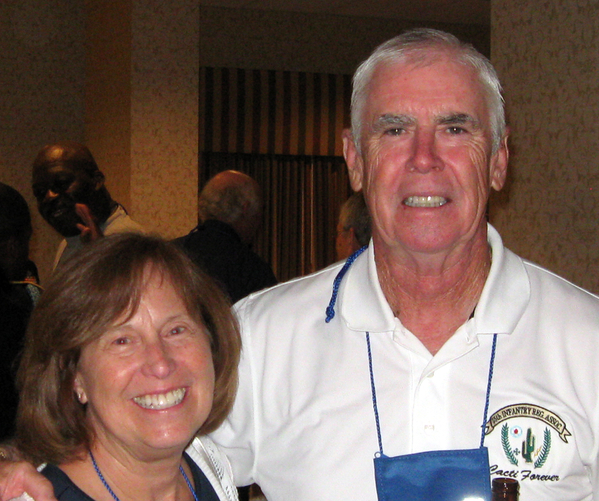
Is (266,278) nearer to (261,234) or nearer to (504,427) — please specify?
(504,427)

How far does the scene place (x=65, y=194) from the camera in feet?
10.3

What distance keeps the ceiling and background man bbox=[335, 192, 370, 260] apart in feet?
11.5

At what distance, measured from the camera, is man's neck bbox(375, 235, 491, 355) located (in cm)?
158

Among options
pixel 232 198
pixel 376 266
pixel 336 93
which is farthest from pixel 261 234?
pixel 376 266

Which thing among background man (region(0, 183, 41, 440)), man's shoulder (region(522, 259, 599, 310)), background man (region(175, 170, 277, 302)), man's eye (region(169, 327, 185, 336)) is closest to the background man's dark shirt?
background man (region(175, 170, 277, 302))

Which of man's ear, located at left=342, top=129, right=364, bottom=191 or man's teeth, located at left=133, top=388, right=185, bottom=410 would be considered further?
man's ear, located at left=342, top=129, right=364, bottom=191

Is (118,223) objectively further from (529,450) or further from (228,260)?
(529,450)

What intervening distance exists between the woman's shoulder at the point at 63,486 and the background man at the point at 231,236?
145cm

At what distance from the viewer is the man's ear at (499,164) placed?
168 centimetres

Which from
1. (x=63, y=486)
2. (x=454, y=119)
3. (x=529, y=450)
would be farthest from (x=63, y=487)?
(x=454, y=119)

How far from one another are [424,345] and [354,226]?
1914 mm

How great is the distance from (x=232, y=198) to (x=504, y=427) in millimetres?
2286

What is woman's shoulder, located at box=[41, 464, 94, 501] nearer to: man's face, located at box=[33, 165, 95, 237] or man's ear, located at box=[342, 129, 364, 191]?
man's ear, located at box=[342, 129, 364, 191]

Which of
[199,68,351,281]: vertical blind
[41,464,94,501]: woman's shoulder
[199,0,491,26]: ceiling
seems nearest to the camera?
[41,464,94,501]: woman's shoulder
